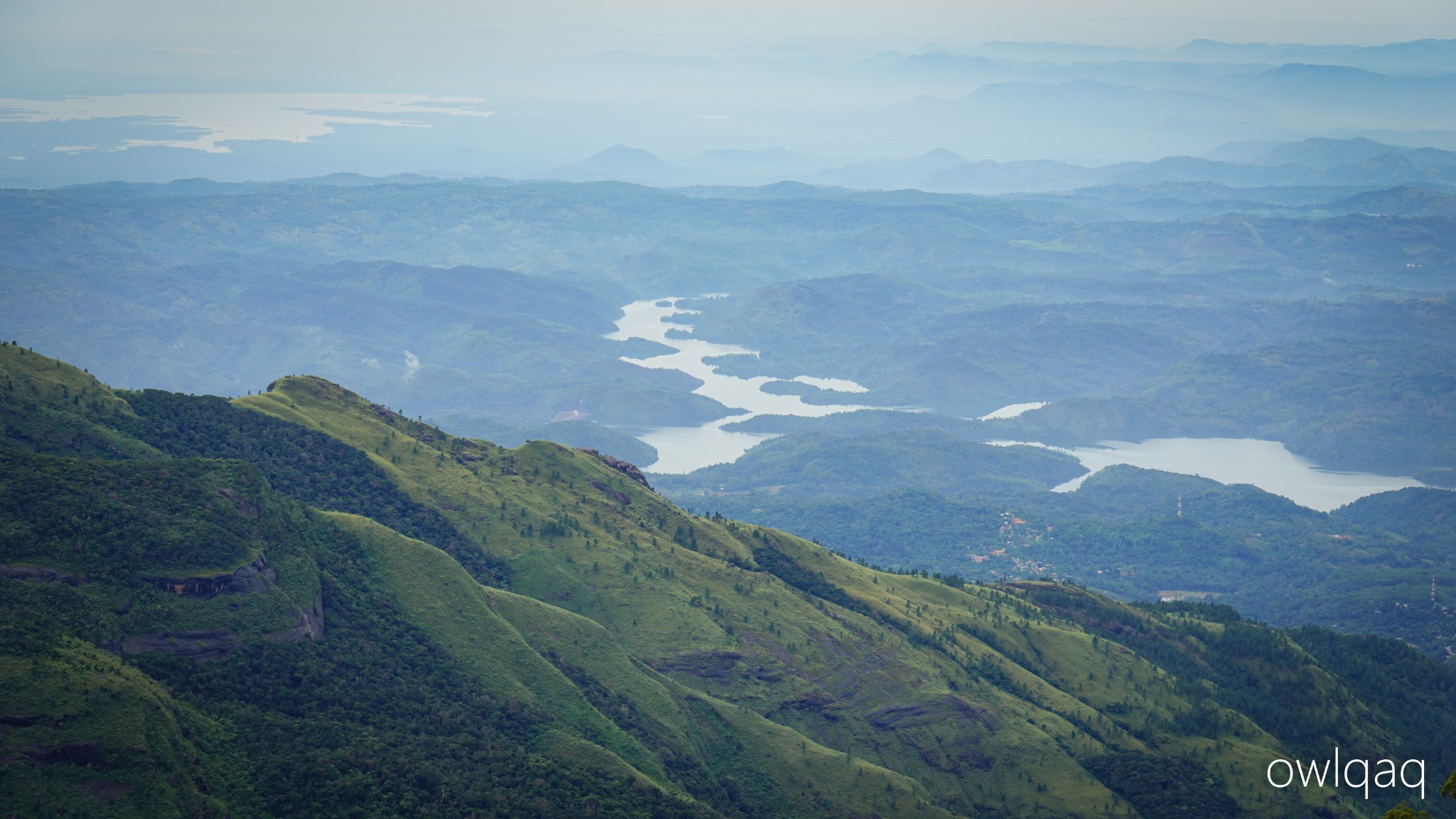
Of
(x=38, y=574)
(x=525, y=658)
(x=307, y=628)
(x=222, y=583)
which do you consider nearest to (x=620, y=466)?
(x=525, y=658)

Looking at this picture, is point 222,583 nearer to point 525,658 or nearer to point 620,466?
point 525,658

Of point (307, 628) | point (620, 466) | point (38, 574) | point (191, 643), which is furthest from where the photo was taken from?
point (620, 466)

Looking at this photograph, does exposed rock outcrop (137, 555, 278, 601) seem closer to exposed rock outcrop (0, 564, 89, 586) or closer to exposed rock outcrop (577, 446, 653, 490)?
exposed rock outcrop (0, 564, 89, 586)

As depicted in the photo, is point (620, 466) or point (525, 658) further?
point (620, 466)

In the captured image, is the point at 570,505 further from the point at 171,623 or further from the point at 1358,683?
the point at 1358,683

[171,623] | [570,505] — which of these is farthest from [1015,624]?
[171,623]

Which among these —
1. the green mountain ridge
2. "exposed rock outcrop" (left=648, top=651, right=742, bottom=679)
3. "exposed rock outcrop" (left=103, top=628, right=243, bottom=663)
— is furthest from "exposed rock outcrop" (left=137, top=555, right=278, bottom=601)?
"exposed rock outcrop" (left=648, top=651, right=742, bottom=679)

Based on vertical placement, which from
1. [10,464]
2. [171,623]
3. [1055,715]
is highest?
[10,464]

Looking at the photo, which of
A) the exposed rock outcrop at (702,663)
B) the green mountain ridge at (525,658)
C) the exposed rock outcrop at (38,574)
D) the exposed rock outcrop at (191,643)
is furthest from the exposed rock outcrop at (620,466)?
the exposed rock outcrop at (38,574)
